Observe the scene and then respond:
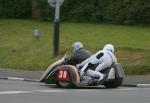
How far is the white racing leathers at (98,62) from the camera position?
23500mm

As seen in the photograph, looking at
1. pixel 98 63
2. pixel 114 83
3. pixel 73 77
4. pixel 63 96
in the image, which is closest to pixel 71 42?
pixel 114 83

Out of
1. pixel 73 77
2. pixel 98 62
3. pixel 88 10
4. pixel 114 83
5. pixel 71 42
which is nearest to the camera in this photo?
pixel 73 77

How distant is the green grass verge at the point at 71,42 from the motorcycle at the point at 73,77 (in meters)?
5.76

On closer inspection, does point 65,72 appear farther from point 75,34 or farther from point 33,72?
point 75,34

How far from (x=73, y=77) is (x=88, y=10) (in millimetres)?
27850

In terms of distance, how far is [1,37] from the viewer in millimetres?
43125

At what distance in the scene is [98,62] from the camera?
23.5 m

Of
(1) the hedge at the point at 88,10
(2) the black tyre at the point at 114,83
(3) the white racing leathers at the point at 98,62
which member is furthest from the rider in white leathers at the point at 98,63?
(1) the hedge at the point at 88,10

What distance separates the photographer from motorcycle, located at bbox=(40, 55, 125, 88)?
2325cm

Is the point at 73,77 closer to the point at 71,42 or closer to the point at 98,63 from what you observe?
the point at 98,63

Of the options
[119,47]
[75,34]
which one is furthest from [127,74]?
[75,34]

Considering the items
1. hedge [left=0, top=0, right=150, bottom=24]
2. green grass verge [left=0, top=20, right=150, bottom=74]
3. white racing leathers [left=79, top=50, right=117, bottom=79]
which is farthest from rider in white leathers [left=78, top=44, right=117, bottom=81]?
hedge [left=0, top=0, right=150, bottom=24]

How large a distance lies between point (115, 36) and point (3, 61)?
6628 millimetres

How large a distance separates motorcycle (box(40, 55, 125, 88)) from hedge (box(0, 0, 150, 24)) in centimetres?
2205
